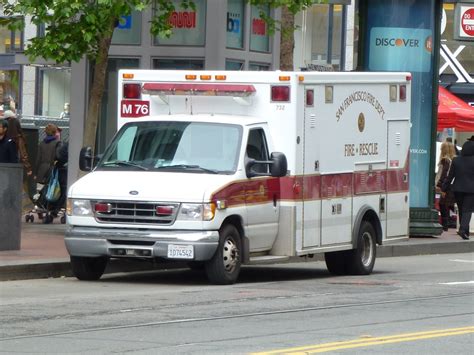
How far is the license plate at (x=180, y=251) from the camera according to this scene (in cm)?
1509

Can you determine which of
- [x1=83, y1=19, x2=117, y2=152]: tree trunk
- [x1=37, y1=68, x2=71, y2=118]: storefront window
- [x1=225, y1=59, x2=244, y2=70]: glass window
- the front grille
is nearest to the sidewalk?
the front grille

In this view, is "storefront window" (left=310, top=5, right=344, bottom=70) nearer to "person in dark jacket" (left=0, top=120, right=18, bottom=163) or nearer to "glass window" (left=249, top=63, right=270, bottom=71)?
"glass window" (left=249, top=63, right=270, bottom=71)

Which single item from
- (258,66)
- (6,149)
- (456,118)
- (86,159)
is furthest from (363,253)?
(456,118)

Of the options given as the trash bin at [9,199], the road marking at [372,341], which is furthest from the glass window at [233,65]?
the road marking at [372,341]

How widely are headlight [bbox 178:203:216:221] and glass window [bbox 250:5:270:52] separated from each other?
1013cm

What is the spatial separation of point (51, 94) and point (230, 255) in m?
27.4

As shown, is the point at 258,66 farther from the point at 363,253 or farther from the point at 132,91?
the point at 132,91

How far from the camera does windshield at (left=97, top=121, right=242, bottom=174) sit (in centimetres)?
1588

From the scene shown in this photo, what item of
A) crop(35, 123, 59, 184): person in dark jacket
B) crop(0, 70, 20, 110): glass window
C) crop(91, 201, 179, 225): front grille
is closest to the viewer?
crop(91, 201, 179, 225): front grille

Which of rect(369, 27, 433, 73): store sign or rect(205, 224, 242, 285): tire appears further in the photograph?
rect(369, 27, 433, 73): store sign

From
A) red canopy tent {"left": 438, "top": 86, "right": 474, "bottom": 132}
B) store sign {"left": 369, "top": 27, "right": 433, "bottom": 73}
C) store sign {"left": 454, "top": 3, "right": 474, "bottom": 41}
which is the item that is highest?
store sign {"left": 454, "top": 3, "right": 474, "bottom": 41}

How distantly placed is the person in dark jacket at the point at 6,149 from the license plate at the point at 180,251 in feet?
30.5

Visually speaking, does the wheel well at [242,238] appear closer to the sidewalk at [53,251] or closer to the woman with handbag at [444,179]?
the sidewalk at [53,251]

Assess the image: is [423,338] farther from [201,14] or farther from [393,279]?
[201,14]
